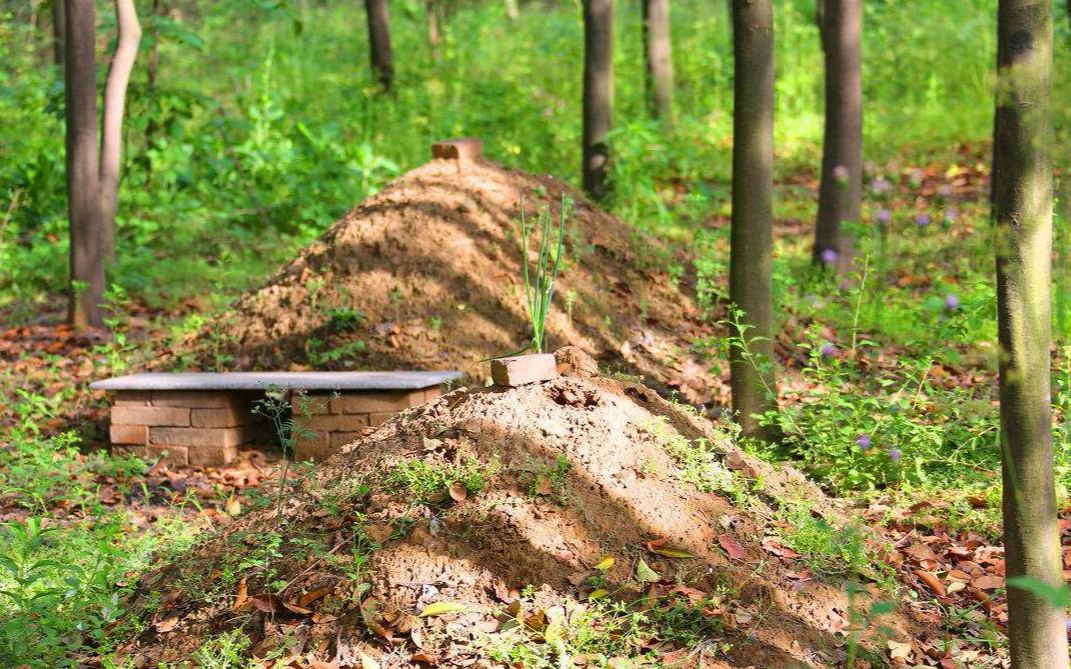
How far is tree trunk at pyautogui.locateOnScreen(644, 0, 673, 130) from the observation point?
13.5 m

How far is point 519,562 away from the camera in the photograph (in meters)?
3.62

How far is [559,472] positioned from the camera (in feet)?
12.7

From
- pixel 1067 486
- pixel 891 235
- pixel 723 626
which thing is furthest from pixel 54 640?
pixel 891 235

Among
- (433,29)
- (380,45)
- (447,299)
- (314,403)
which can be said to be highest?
(433,29)

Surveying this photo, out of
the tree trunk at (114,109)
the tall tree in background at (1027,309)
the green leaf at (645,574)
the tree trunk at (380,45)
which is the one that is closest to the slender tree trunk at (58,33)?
the tree trunk at (380,45)

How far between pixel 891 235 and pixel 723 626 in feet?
21.0

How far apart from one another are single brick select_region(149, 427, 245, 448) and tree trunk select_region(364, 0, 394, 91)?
907 cm

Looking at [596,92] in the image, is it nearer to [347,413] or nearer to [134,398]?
[347,413]

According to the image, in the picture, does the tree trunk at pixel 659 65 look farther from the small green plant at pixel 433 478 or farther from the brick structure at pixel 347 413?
the small green plant at pixel 433 478

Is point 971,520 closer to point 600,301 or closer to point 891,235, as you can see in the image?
point 600,301

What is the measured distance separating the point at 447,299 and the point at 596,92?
13.1 feet

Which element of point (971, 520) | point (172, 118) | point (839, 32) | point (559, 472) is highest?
point (839, 32)

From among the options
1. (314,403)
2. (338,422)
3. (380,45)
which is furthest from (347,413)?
(380,45)

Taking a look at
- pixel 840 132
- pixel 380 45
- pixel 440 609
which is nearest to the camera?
pixel 440 609
